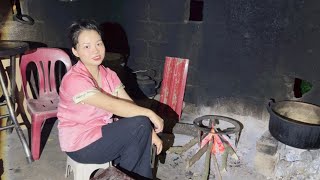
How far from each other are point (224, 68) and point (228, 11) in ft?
3.11

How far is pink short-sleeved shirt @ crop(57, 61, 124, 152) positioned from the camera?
2.81m

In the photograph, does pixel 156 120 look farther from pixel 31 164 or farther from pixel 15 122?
pixel 15 122

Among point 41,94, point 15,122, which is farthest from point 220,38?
point 15,122

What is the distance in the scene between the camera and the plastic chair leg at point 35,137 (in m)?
3.97

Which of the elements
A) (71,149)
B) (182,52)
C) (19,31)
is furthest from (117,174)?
(19,31)

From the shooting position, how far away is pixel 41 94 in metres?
4.47

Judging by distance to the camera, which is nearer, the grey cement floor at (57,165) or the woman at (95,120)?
the woman at (95,120)

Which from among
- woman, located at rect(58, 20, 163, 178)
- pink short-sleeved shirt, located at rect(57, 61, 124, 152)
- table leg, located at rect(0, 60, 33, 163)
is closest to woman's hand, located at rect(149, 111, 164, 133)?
woman, located at rect(58, 20, 163, 178)

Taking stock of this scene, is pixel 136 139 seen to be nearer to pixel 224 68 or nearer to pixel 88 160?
pixel 88 160

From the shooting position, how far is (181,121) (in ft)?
18.2

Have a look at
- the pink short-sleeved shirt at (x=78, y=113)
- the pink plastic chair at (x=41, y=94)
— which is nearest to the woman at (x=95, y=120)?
the pink short-sleeved shirt at (x=78, y=113)

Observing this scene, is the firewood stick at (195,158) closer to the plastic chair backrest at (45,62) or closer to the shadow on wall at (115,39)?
the plastic chair backrest at (45,62)

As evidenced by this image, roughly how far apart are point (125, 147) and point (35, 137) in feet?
5.63

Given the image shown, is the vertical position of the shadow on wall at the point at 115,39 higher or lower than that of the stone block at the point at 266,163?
higher
